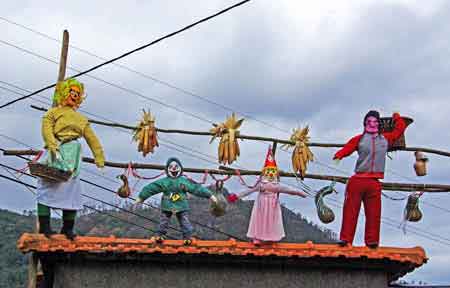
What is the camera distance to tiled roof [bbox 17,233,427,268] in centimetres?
1004

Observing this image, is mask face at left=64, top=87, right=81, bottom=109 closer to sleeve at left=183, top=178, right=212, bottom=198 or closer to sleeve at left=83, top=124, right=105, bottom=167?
sleeve at left=83, top=124, right=105, bottom=167

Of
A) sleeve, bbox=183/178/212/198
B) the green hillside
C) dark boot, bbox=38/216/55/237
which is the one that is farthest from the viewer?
the green hillside

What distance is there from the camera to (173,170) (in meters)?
11.3

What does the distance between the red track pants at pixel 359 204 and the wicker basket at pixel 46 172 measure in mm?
4012

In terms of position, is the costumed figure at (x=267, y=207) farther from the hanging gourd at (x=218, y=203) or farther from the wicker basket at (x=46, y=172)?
the wicker basket at (x=46, y=172)

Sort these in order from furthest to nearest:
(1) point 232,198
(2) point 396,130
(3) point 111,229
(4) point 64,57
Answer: (3) point 111,229 < (4) point 64,57 < (2) point 396,130 < (1) point 232,198

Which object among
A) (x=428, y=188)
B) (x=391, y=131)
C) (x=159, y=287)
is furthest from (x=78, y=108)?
(x=428, y=188)

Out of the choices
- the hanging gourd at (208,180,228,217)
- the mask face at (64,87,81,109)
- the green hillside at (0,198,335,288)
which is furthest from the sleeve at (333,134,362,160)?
the green hillside at (0,198,335,288)

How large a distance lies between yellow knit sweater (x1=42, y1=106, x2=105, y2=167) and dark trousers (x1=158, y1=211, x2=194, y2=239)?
1158 millimetres

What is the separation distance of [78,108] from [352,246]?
435cm

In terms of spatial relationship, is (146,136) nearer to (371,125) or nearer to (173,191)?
(173,191)

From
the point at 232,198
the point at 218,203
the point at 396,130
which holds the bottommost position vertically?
the point at 218,203

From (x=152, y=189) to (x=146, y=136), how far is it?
1131 millimetres

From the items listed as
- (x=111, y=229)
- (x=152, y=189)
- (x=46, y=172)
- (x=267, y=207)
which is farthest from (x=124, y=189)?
(x=111, y=229)
